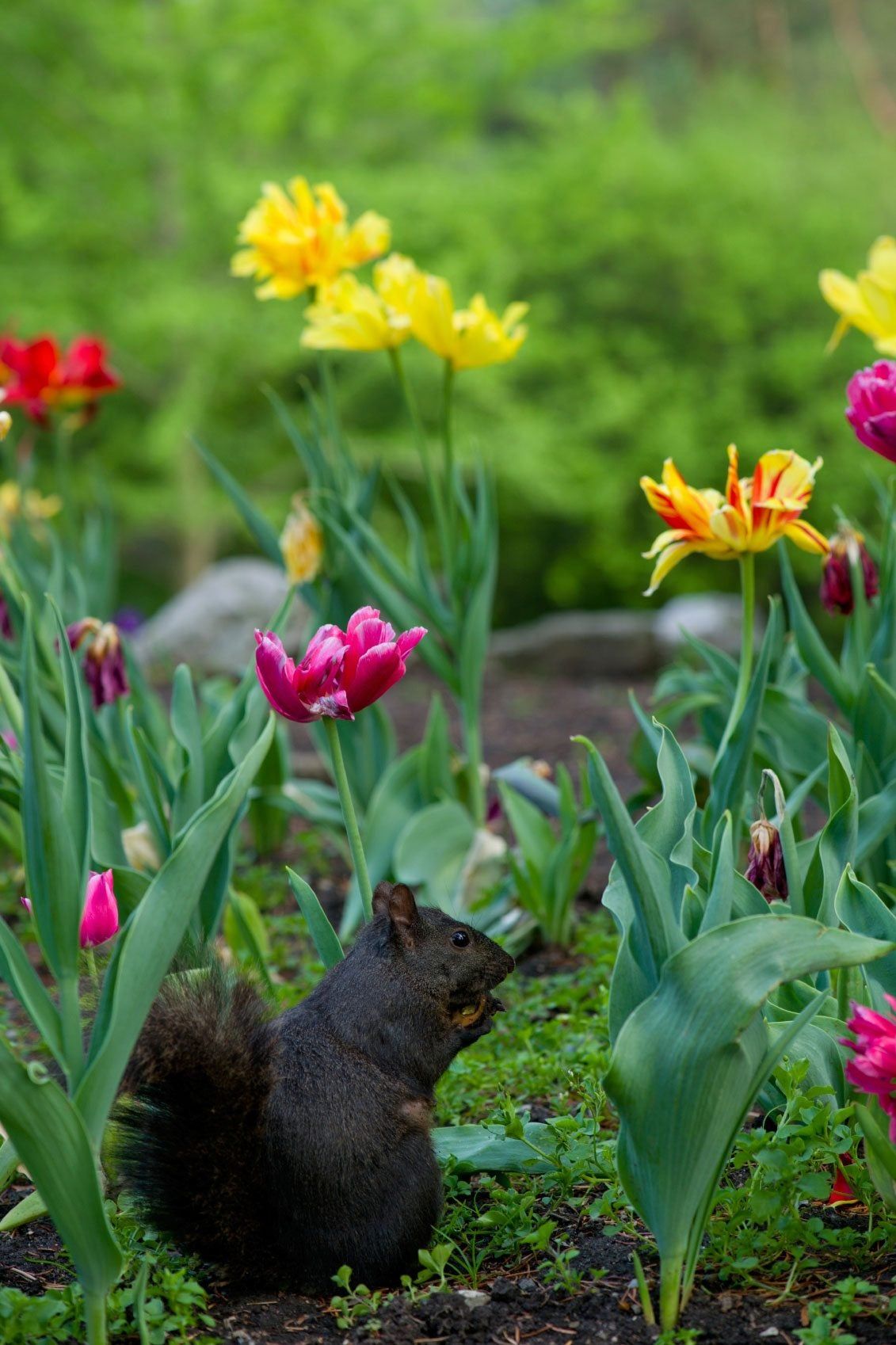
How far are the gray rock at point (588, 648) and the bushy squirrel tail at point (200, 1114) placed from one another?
236 inches

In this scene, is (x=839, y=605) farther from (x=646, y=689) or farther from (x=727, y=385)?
(x=727, y=385)

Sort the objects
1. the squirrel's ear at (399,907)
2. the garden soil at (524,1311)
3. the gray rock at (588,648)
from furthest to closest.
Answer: the gray rock at (588,648) < the squirrel's ear at (399,907) < the garden soil at (524,1311)

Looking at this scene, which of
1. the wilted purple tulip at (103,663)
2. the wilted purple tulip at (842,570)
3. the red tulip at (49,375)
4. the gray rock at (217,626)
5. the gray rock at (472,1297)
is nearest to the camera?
the gray rock at (472,1297)

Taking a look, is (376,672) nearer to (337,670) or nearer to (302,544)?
(337,670)

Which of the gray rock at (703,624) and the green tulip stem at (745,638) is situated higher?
the green tulip stem at (745,638)

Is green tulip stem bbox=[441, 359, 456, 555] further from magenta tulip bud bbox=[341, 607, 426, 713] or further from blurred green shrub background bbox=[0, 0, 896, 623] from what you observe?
blurred green shrub background bbox=[0, 0, 896, 623]

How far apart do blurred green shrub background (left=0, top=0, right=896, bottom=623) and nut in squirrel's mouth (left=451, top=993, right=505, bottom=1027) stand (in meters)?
6.86

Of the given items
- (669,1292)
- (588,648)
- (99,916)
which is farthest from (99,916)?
(588,648)

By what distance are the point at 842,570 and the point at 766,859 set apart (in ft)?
2.87

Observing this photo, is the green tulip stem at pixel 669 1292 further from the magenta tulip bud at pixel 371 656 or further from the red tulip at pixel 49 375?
the red tulip at pixel 49 375

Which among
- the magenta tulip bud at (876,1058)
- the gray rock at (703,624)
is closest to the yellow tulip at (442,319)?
the magenta tulip bud at (876,1058)

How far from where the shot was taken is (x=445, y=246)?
901cm

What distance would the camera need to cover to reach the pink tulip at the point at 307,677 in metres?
1.79

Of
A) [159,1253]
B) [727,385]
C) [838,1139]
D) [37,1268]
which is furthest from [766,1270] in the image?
[727,385]
